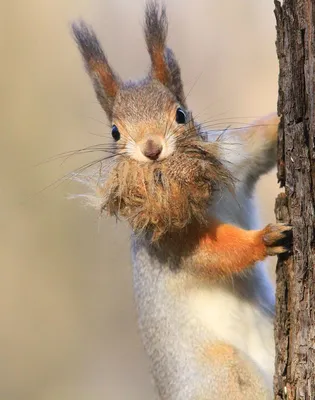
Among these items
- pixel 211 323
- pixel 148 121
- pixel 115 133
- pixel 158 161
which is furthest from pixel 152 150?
pixel 211 323

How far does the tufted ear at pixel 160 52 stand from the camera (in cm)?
338

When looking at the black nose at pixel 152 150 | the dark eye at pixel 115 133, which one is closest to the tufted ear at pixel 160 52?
the dark eye at pixel 115 133

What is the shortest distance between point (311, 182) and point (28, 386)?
525cm

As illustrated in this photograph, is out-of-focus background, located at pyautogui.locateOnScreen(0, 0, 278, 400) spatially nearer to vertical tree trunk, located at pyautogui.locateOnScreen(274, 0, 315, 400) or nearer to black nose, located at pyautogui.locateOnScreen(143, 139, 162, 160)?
black nose, located at pyautogui.locateOnScreen(143, 139, 162, 160)

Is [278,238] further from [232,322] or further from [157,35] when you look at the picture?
[157,35]

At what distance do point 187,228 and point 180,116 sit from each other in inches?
17.8

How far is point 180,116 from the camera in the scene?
332cm

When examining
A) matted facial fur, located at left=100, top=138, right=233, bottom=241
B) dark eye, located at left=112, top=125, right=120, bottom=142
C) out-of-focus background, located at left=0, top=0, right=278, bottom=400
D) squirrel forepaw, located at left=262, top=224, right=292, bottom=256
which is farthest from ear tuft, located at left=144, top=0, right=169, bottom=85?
out-of-focus background, located at left=0, top=0, right=278, bottom=400

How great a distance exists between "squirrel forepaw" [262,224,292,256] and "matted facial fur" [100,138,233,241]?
314 mm

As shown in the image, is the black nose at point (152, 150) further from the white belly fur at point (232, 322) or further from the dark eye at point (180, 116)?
the white belly fur at point (232, 322)

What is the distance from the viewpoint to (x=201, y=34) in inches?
262

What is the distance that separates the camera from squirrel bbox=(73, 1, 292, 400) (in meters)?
3.12

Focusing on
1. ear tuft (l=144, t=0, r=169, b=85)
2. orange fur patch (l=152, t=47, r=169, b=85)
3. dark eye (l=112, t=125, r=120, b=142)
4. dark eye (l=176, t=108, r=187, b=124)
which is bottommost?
dark eye (l=112, t=125, r=120, b=142)

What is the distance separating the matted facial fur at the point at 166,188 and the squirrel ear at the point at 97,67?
445mm
